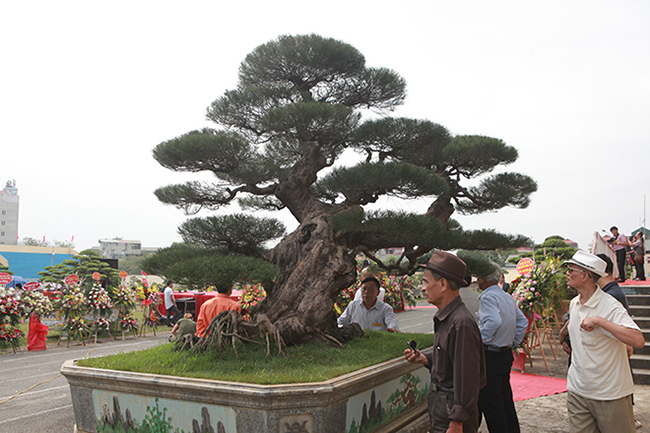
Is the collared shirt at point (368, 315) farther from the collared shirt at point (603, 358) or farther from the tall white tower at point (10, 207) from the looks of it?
A: the tall white tower at point (10, 207)

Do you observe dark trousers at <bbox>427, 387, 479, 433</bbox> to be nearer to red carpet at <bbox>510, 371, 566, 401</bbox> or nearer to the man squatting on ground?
the man squatting on ground

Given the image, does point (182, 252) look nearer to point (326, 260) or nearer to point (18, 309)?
point (326, 260)

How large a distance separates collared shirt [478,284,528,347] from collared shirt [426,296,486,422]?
133 centimetres

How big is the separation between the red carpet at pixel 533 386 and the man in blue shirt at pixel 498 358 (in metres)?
1.98

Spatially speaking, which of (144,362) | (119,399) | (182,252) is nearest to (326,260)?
(182,252)

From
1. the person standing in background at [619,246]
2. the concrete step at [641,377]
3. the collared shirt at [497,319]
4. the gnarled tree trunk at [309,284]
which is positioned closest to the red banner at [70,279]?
the gnarled tree trunk at [309,284]

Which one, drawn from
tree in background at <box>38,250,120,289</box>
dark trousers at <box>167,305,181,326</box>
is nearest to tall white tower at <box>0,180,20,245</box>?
tree in background at <box>38,250,120,289</box>

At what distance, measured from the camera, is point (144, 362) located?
357 centimetres

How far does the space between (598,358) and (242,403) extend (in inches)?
83.2

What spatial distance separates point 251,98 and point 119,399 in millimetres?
3237

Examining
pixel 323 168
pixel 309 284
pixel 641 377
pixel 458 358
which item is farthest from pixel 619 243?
pixel 458 358

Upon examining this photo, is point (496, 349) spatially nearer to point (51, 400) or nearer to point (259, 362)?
point (259, 362)

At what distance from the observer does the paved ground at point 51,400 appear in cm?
436

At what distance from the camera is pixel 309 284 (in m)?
4.43
